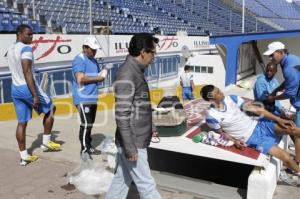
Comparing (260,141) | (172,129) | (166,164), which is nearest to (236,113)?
(260,141)

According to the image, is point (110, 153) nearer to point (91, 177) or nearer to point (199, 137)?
point (91, 177)

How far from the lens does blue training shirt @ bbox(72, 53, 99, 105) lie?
5117mm

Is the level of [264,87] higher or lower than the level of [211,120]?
higher

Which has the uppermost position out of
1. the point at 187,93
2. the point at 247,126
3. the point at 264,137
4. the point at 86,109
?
the point at 86,109

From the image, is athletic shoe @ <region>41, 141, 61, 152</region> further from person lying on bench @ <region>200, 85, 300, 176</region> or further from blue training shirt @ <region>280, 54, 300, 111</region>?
blue training shirt @ <region>280, 54, 300, 111</region>

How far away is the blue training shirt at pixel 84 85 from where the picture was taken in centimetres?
512

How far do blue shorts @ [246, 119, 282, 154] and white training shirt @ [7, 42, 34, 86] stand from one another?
118 inches

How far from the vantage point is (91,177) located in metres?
4.70

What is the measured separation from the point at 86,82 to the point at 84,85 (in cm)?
13

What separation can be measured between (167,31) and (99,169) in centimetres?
2089

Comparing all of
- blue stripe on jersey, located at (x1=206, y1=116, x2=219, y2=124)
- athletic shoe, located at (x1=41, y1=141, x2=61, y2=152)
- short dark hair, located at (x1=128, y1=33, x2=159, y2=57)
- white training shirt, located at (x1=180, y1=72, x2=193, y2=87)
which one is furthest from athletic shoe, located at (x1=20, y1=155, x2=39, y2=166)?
white training shirt, located at (x1=180, y1=72, x2=193, y2=87)

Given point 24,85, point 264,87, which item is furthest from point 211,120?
point 24,85

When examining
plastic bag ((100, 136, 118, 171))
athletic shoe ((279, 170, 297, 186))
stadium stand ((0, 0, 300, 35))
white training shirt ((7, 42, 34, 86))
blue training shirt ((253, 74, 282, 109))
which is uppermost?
stadium stand ((0, 0, 300, 35))

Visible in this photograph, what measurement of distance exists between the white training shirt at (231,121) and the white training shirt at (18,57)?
245cm
